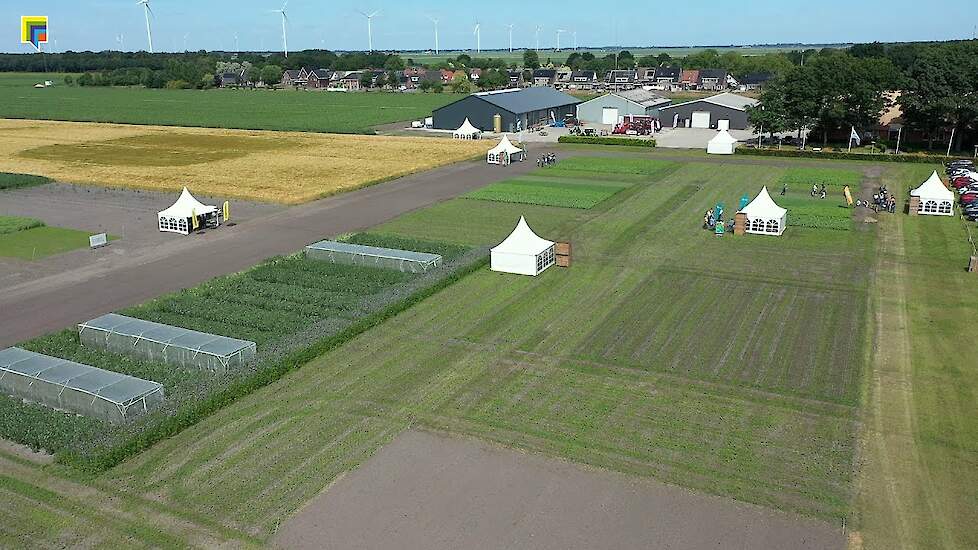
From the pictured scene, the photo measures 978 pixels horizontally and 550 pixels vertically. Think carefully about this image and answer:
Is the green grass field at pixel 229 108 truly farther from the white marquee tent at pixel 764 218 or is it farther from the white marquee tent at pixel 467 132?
the white marquee tent at pixel 764 218

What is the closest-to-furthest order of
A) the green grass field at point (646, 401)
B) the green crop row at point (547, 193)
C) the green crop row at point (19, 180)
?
the green grass field at point (646, 401) < the green crop row at point (547, 193) < the green crop row at point (19, 180)

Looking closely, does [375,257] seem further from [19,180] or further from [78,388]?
[19,180]

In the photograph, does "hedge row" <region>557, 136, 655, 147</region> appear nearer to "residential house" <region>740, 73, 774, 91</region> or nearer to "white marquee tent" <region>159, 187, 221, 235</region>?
"white marquee tent" <region>159, 187, 221, 235</region>

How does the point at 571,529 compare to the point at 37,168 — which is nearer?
the point at 571,529

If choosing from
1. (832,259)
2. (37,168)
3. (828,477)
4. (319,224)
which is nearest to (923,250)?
(832,259)

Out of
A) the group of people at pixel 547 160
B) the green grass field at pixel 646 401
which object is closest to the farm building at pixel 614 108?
the group of people at pixel 547 160

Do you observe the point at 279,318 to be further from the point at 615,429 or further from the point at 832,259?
the point at 832,259
